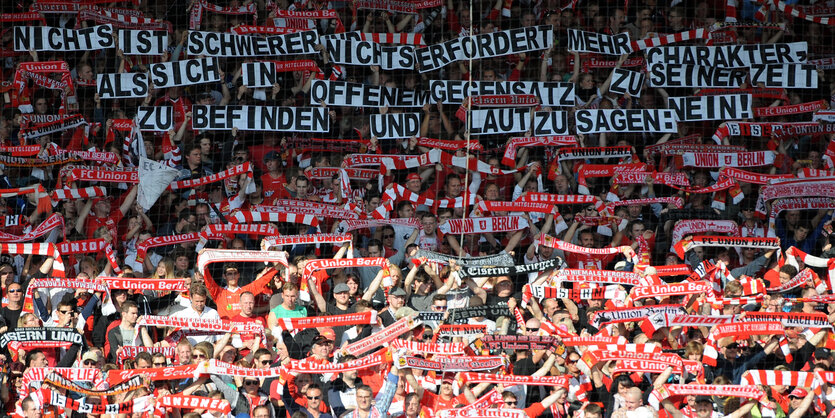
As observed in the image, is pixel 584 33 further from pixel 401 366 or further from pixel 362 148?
pixel 401 366

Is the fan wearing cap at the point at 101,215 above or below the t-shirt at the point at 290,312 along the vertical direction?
above

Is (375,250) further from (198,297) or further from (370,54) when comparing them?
(370,54)

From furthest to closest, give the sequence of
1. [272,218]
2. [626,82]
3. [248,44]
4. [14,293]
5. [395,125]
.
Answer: [248,44] < [626,82] < [395,125] < [272,218] < [14,293]

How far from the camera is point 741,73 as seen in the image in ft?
43.0

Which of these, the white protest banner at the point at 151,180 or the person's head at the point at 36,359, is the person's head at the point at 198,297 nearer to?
the person's head at the point at 36,359

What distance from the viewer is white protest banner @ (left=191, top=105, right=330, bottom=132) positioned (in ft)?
41.6

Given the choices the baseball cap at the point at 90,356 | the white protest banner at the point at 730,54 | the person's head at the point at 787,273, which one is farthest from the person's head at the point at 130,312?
the white protest banner at the point at 730,54

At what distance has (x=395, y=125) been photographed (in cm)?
1272

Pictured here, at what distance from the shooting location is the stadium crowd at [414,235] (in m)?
10.2

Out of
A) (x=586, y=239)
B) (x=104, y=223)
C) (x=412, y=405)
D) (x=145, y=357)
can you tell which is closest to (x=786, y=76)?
(x=586, y=239)

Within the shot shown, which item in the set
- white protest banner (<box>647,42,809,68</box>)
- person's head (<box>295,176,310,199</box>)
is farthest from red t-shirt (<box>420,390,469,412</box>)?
white protest banner (<box>647,42,809,68</box>)

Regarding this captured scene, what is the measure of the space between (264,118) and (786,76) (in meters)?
4.67

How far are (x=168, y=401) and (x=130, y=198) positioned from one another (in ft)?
9.15

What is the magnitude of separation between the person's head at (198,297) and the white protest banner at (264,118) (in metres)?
2.28
